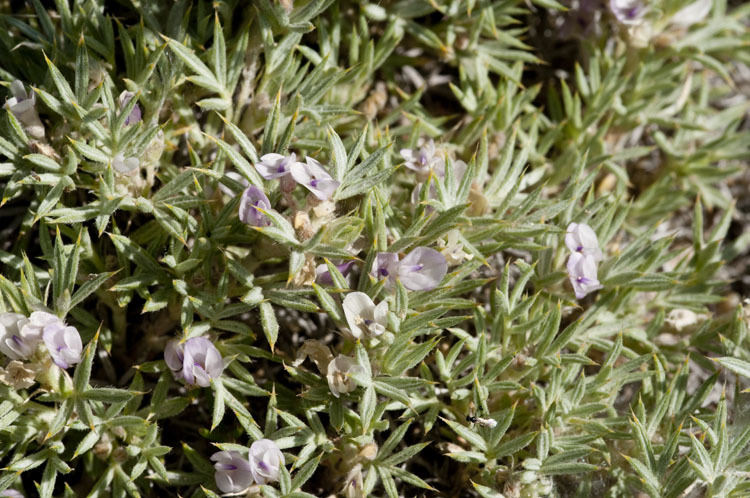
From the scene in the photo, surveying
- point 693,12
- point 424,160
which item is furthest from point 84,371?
point 693,12

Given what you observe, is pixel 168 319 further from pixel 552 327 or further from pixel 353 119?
pixel 552 327

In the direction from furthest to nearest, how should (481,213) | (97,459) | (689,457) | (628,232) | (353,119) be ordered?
(628,232)
(353,119)
(481,213)
(97,459)
(689,457)

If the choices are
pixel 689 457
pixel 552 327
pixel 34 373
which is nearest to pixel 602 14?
pixel 552 327

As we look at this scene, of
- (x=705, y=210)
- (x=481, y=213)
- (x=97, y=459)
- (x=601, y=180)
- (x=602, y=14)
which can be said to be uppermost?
(x=602, y=14)

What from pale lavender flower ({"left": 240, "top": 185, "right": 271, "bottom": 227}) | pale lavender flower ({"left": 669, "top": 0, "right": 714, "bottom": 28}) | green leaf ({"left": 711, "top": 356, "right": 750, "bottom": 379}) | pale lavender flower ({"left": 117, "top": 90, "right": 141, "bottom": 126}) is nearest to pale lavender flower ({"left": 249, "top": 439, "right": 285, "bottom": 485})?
pale lavender flower ({"left": 240, "top": 185, "right": 271, "bottom": 227})

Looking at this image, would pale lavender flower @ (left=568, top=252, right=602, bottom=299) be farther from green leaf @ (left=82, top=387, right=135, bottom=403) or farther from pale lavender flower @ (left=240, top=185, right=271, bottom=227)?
green leaf @ (left=82, top=387, right=135, bottom=403)

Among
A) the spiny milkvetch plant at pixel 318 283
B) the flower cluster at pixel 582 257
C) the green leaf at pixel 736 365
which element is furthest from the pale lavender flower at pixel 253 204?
Answer: the green leaf at pixel 736 365
